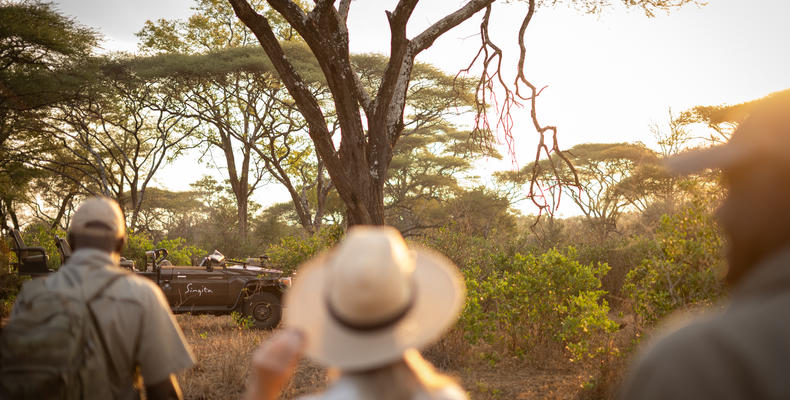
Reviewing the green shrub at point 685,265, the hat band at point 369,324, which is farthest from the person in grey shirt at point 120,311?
the green shrub at point 685,265

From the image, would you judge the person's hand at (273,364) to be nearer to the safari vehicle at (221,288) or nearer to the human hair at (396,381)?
the human hair at (396,381)

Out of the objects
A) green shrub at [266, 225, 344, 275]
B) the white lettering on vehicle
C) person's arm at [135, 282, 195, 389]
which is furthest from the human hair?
the white lettering on vehicle

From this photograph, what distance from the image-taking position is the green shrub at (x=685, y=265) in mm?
5285

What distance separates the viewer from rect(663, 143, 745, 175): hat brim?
125 centimetres

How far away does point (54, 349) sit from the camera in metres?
2.15

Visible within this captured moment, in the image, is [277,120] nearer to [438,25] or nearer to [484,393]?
[438,25]

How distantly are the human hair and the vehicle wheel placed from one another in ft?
33.1

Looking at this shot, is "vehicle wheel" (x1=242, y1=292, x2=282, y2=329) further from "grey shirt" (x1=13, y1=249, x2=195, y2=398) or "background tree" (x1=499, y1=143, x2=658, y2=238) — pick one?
"background tree" (x1=499, y1=143, x2=658, y2=238)

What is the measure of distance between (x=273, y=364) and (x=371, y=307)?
30 cm

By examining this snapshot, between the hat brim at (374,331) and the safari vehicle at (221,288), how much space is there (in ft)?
31.6

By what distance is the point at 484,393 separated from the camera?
622cm

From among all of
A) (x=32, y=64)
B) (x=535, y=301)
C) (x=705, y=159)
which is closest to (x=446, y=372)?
(x=535, y=301)

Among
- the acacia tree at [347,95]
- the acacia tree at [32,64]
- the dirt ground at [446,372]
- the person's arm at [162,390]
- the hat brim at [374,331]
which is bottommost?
the dirt ground at [446,372]

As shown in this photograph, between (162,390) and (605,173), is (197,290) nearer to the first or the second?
(162,390)
